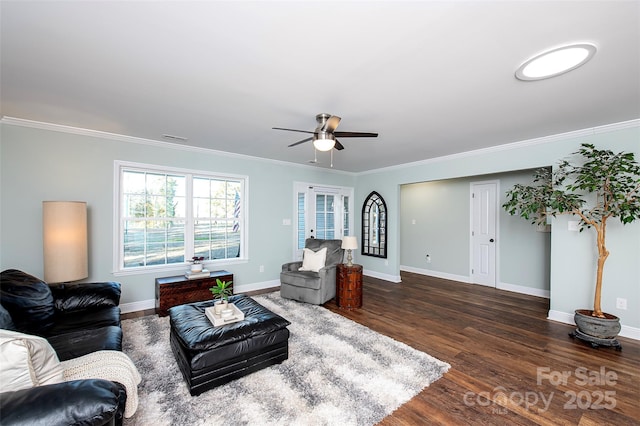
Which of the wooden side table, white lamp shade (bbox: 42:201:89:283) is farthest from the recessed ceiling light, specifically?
white lamp shade (bbox: 42:201:89:283)

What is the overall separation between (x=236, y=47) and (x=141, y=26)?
53cm

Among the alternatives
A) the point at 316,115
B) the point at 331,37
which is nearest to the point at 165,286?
the point at 316,115

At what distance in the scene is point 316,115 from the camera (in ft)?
9.36

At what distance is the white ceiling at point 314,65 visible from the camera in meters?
1.47

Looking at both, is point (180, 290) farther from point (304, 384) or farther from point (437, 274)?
point (437, 274)

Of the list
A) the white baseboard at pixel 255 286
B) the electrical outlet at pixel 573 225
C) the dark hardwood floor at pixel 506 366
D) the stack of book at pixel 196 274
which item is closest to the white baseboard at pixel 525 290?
the dark hardwood floor at pixel 506 366

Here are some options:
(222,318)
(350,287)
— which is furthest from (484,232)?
(222,318)

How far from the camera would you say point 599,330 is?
2885 millimetres

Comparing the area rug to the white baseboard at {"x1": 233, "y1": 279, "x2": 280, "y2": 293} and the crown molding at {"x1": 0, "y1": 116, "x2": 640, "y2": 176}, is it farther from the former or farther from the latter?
the crown molding at {"x1": 0, "y1": 116, "x2": 640, "y2": 176}

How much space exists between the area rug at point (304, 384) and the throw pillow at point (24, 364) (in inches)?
31.9

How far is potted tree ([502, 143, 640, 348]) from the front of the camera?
113 inches

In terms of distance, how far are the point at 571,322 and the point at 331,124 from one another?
3958 millimetres

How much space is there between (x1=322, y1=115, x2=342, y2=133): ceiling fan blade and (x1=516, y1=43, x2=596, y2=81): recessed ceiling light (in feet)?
4.65

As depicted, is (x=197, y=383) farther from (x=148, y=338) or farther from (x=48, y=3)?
(x=48, y=3)
